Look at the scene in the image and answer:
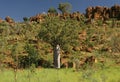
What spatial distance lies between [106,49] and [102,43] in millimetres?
6694

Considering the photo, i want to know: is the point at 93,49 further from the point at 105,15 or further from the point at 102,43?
the point at 105,15

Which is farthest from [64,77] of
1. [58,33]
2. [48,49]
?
[48,49]

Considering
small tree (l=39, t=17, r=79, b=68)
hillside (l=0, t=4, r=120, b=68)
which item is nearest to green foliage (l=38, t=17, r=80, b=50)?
small tree (l=39, t=17, r=79, b=68)

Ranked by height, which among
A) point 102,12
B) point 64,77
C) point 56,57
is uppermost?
point 102,12

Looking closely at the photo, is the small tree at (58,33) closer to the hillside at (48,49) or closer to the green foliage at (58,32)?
the green foliage at (58,32)

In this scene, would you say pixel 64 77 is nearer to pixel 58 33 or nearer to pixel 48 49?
pixel 58 33

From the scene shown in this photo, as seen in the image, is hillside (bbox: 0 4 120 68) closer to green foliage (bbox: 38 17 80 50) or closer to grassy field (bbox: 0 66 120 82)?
green foliage (bbox: 38 17 80 50)

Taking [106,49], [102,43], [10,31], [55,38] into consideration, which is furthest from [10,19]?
[55,38]

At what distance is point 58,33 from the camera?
38469mm

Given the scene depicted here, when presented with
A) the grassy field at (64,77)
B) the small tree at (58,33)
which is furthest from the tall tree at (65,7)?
the grassy field at (64,77)

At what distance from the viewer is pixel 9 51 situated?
4481 cm

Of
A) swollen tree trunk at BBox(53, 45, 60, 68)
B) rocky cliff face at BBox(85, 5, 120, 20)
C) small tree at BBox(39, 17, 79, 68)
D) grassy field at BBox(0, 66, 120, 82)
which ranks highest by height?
rocky cliff face at BBox(85, 5, 120, 20)

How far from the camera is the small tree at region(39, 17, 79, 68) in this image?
38.2 m

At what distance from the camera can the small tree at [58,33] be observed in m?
38.2
